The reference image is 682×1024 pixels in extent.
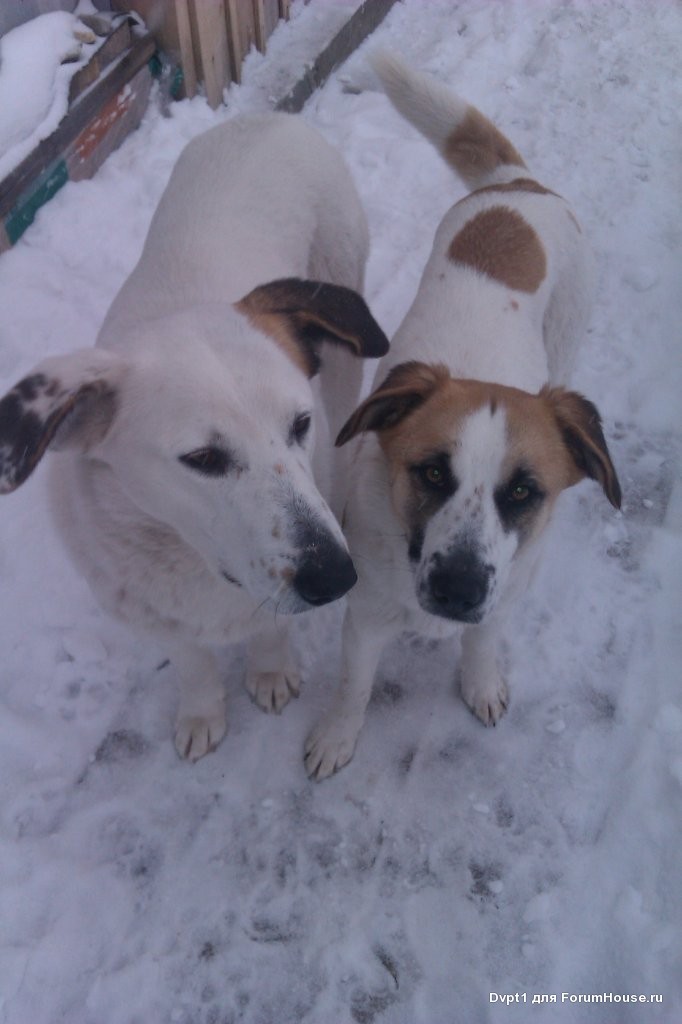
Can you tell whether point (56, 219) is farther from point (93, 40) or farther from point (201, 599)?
point (201, 599)

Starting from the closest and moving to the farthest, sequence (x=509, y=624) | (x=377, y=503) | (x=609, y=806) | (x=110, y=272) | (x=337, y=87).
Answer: (x=377, y=503), (x=609, y=806), (x=509, y=624), (x=110, y=272), (x=337, y=87)

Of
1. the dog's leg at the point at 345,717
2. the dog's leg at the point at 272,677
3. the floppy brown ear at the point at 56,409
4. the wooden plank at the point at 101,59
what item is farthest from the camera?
the wooden plank at the point at 101,59

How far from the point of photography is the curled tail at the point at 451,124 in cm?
346

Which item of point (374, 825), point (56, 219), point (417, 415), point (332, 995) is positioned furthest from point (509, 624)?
point (56, 219)

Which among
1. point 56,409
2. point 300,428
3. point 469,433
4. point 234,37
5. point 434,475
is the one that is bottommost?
point 434,475

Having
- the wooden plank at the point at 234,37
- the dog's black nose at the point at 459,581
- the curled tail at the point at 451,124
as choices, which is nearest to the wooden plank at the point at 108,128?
the wooden plank at the point at 234,37

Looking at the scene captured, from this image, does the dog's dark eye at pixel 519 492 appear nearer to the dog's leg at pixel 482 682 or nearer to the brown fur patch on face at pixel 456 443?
the brown fur patch on face at pixel 456 443

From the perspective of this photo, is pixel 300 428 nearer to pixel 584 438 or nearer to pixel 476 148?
pixel 584 438

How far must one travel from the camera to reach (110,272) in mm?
4203

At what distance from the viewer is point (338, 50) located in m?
5.68

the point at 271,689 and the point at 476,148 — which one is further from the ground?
the point at 476,148

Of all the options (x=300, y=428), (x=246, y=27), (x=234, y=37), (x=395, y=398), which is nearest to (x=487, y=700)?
(x=395, y=398)

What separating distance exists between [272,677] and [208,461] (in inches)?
51.3

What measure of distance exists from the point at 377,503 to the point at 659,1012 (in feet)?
5.60
